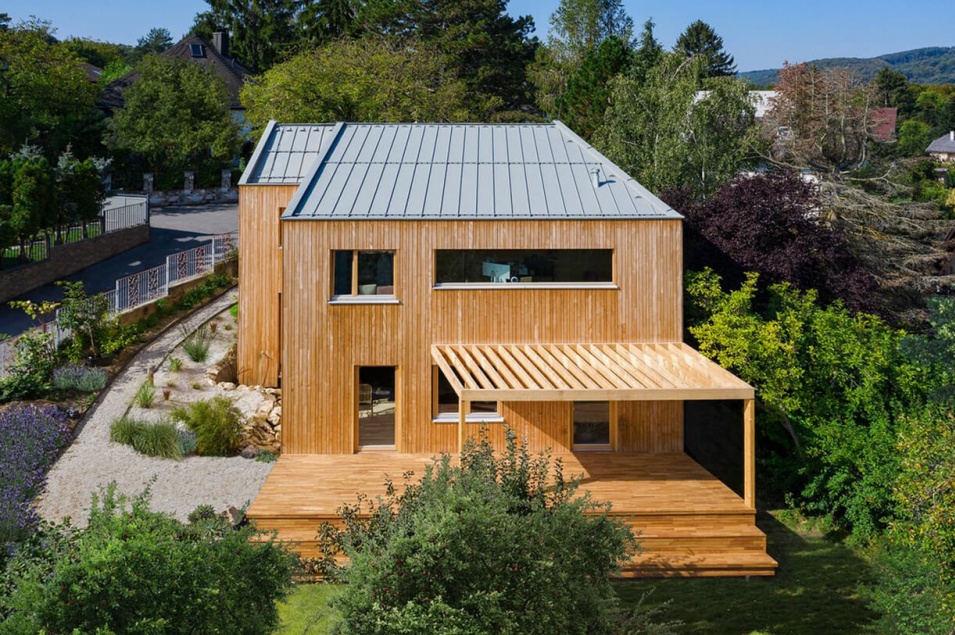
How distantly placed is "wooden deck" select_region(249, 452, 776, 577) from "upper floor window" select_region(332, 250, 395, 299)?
11.4 feet

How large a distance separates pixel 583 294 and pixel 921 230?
609 inches

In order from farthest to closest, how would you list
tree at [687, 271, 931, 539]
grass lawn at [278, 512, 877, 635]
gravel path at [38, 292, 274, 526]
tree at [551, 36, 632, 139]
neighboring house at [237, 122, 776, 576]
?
1. tree at [551, 36, 632, 139]
2. neighboring house at [237, 122, 776, 576]
3. tree at [687, 271, 931, 539]
4. gravel path at [38, 292, 274, 526]
5. grass lawn at [278, 512, 877, 635]

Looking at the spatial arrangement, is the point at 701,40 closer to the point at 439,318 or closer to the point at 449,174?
the point at 449,174

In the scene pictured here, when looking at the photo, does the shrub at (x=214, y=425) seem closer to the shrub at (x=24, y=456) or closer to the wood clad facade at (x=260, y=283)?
the shrub at (x=24, y=456)

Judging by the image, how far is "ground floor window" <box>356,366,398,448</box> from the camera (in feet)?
55.4

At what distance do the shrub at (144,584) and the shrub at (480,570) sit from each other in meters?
0.88

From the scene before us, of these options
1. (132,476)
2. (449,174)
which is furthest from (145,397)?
(449,174)

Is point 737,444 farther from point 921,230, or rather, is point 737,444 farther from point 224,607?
point 224,607

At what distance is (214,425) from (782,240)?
1416cm

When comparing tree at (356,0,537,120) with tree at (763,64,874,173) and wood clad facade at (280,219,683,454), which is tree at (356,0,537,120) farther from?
wood clad facade at (280,219,683,454)

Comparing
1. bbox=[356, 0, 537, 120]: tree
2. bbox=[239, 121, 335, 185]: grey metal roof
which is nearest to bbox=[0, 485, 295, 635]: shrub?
bbox=[239, 121, 335, 185]: grey metal roof

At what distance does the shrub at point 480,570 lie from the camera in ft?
24.8

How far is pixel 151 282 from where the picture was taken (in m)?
23.7

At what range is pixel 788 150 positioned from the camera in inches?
1300
